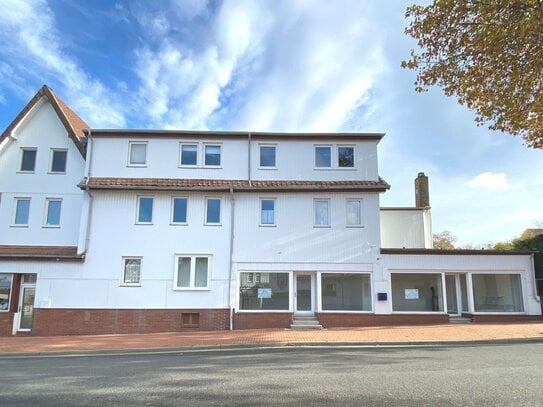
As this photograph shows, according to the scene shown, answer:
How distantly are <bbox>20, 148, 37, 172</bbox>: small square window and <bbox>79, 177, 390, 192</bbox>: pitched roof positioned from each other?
3.56m

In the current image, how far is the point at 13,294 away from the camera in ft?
64.7

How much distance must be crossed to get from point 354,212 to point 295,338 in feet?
24.5

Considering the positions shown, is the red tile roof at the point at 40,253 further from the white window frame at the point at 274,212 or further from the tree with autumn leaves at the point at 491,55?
the tree with autumn leaves at the point at 491,55

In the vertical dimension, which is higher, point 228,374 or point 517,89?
point 517,89

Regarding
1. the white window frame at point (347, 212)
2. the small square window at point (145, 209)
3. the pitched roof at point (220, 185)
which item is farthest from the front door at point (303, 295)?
the small square window at point (145, 209)

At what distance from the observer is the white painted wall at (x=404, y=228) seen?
24.4 metres

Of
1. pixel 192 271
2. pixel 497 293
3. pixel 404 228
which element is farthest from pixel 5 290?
pixel 497 293

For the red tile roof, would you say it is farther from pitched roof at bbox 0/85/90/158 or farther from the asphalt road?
the asphalt road

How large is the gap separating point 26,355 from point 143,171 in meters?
9.90

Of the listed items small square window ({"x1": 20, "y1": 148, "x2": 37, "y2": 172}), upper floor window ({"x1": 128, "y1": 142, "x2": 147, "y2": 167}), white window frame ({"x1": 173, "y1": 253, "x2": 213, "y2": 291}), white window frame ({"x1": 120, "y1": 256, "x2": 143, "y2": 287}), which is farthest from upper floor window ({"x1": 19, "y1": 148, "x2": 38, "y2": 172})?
white window frame ({"x1": 173, "y1": 253, "x2": 213, "y2": 291})

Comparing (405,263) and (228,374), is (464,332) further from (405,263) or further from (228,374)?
(228,374)

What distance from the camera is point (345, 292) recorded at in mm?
20203

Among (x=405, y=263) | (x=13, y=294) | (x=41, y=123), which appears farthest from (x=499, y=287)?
Answer: (x=41, y=123)

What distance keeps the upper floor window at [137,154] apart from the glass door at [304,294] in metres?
9.36
